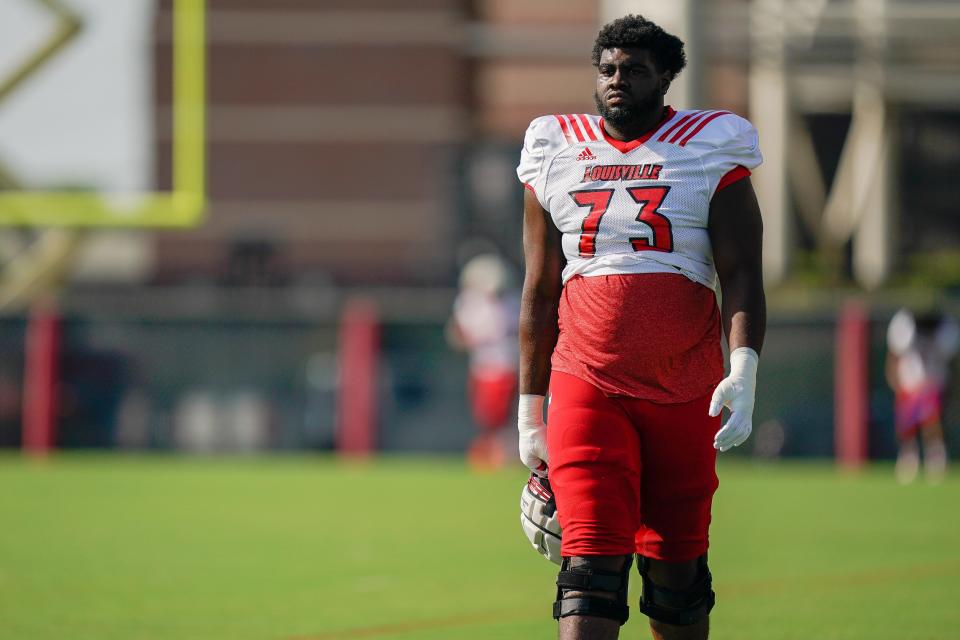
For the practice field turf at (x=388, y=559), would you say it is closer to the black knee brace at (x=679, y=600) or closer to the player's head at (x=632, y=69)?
the black knee brace at (x=679, y=600)

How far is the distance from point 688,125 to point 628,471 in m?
0.97

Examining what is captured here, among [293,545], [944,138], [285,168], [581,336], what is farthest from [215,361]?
[285,168]

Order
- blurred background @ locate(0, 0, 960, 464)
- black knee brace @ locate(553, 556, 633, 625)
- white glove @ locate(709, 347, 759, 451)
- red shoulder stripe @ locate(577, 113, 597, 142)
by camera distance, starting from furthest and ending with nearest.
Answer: blurred background @ locate(0, 0, 960, 464) → red shoulder stripe @ locate(577, 113, 597, 142) → white glove @ locate(709, 347, 759, 451) → black knee brace @ locate(553, 556, 633, 625)

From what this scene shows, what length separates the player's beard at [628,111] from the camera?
477 centimetres

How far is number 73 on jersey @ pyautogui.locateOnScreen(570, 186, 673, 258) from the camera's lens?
4727 millimetres

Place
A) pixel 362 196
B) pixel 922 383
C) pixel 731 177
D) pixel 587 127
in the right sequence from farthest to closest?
1. pixel 362 196
2. pixel 922 383
3. pixel 587 127
4. pixel 731 177

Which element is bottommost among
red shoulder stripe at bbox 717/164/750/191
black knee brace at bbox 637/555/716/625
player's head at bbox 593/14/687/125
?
black knee brace at bbox 637/555/716/625

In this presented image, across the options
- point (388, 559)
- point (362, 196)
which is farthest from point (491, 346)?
point (362, 196)

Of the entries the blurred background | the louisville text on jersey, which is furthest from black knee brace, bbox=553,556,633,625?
the blurred background

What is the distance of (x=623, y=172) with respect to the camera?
4762 millimetres

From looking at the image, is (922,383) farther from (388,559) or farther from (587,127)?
(587,127)

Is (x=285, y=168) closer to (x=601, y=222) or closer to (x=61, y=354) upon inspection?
(x=61, y=354)

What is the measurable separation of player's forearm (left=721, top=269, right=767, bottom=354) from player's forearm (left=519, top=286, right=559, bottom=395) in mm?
491

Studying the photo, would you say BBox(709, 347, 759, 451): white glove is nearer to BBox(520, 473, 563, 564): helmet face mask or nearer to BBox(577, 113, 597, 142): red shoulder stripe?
BBox(520, 473, 563, 564): helmet face mask
